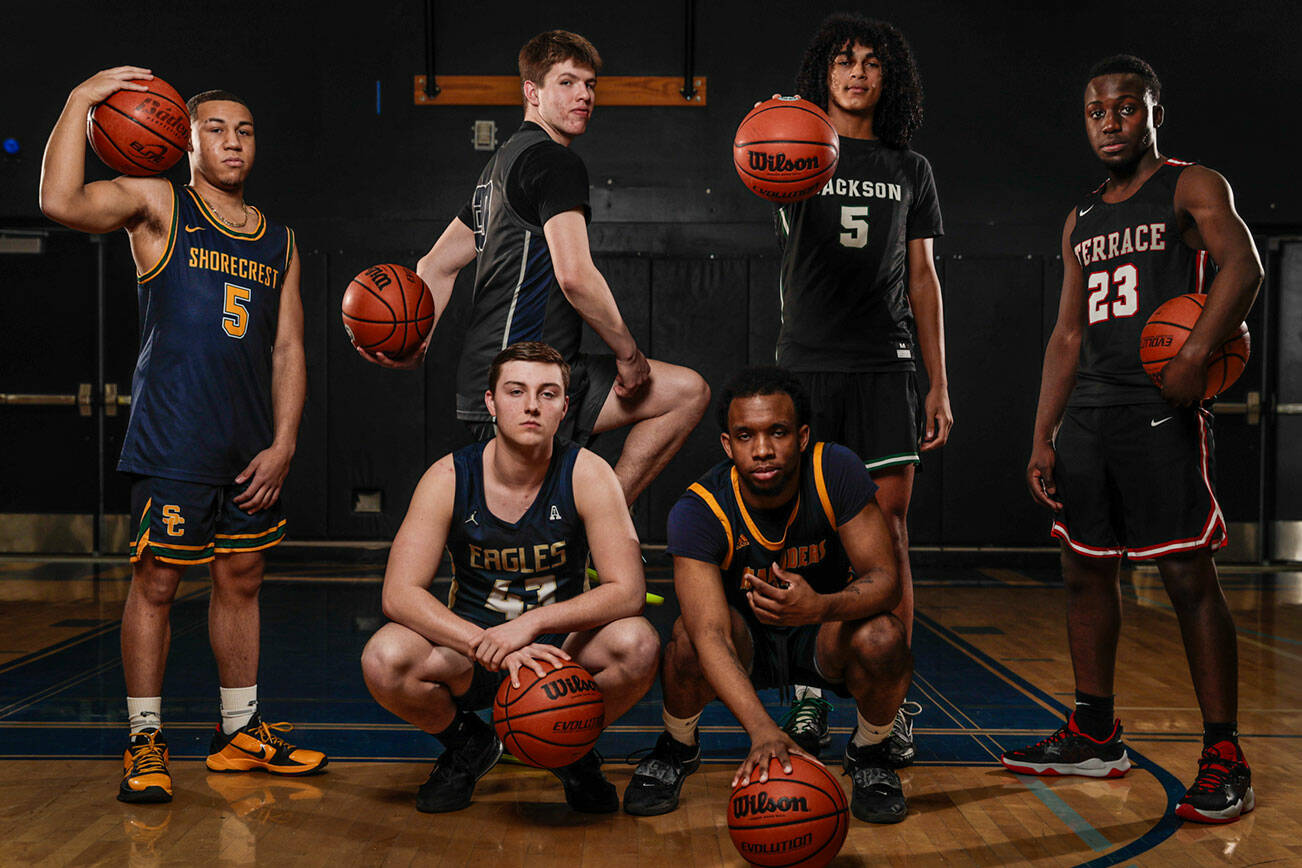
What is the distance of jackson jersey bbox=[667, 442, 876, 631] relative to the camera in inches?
105

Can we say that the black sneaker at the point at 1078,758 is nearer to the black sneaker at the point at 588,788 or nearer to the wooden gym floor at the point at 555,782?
the wooden gym floor at the point at 555,782

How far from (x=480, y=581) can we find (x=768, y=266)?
5.08m

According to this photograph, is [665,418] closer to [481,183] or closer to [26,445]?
[481,183]

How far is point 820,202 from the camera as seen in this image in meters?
3.32

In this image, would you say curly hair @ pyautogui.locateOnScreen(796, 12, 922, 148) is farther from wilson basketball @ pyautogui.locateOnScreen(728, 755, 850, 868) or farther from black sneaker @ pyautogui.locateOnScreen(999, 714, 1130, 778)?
wilson basketball @ pyautogui.locateOnScreen(728, 755, 850, 868)

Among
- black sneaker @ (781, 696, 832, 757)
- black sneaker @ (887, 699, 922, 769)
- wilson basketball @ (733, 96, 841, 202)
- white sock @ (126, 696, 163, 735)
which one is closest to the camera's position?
A: white sock @ (126, 696, 163, 735)

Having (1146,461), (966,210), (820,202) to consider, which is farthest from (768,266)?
(1146,461)

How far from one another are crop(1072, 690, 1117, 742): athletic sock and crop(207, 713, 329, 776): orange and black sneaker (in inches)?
80.7

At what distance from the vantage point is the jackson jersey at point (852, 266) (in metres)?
3.31

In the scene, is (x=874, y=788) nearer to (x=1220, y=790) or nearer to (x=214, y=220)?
(x=1220, y=790)

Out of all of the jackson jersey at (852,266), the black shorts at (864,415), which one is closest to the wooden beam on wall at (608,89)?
the jackson jersey at (852,266)

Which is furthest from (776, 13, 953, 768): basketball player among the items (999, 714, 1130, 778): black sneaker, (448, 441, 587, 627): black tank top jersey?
(448, 441, 587, 627): black tank top jersey

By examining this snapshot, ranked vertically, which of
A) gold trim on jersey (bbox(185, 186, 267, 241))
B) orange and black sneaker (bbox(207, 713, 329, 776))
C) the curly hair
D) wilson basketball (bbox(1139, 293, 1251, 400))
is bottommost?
orange and black sneaker (bbox(207, 713, 329, 776))

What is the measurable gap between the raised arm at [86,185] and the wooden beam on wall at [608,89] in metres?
4.78
